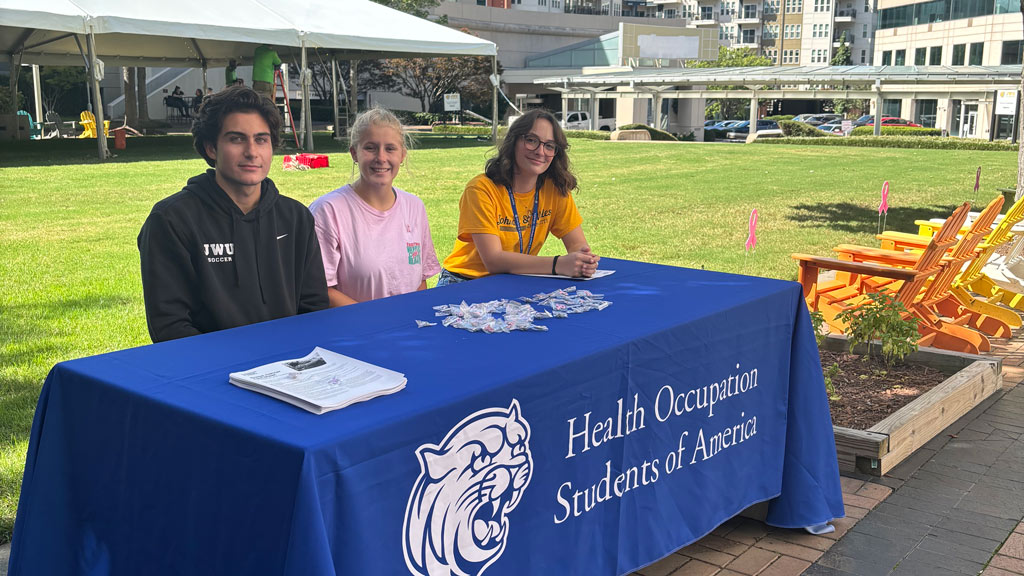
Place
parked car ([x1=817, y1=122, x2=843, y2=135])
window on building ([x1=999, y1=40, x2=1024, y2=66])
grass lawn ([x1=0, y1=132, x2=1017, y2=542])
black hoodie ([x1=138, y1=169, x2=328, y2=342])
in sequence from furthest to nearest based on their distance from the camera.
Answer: window on building ([x1=999, y1=40, x2=1024, y2=66]), parked car ([x1=817, y1=122, x2=843, y2=135]), grass lawn ([x1=0, y1=132, x2=1017, y2=542]), black hoodie ([x1=138, y1=169, x2=328, y2=342])

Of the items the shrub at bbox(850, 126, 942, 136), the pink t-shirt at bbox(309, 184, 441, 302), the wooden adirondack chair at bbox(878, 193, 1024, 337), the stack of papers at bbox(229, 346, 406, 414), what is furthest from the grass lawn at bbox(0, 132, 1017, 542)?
the shrub at bbox(850, 126, 942, 136)

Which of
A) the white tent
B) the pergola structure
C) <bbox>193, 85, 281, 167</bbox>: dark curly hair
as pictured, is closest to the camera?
<bbox>193, 85, 281, 167</bbox>: dark curly hair

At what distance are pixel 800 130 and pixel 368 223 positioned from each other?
3949 cm

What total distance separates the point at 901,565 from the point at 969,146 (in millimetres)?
30788

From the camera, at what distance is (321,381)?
2.35 m

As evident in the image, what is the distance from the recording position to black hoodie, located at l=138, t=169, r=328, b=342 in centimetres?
304

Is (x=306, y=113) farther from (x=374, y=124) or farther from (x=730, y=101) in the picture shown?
(x=730, y=101)

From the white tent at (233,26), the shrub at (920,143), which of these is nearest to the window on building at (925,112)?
the shrub at (920,143)

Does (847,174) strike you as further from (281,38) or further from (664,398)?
(664,398)

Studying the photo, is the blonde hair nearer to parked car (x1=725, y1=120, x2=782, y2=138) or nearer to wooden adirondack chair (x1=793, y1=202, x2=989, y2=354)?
wooden adirondack chair (x1=793, y1=202, x2=989, y2=354)

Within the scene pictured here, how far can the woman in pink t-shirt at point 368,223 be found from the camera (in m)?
4.05

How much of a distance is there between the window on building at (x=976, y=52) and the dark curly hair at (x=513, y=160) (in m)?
61.7

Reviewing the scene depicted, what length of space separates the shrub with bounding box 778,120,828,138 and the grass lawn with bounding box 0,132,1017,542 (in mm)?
13768

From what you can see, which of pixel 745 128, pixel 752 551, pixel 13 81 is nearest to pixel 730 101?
pixel 745 128
